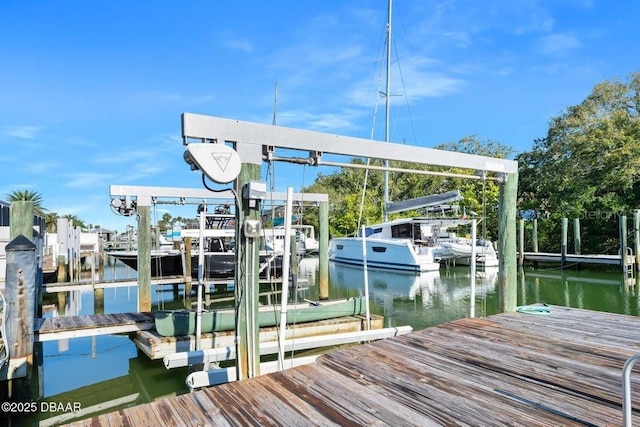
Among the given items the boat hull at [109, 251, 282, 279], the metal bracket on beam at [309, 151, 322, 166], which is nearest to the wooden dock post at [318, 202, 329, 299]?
the boat hull at [109, 251, 282, 279]

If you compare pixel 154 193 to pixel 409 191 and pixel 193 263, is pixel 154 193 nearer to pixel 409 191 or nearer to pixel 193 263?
pixel 193 263

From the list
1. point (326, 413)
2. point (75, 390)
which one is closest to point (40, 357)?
point (75, 390)

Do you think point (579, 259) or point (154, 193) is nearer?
point (154, 193)

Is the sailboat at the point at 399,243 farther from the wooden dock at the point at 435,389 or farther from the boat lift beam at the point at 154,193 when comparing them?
the wooden dock at the point at 435,389

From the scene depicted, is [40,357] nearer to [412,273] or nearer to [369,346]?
[369,346]

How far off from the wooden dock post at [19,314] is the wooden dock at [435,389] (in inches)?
132

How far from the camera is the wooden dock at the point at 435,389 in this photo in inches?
110

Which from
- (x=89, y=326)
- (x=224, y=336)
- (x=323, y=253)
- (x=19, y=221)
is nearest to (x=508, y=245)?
(x=224, y=336)

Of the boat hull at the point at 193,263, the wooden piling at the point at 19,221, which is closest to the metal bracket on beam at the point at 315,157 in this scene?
the wooden piling at the point at 19,221

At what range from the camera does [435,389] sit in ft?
10.7

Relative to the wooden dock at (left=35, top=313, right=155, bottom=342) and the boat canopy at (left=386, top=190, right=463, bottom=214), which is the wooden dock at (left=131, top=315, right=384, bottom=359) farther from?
the boat canopy at (left=386, top=190, right=463, bottom=214)

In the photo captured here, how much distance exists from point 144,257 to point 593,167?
894 inches

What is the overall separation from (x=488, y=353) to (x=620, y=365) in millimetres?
1069

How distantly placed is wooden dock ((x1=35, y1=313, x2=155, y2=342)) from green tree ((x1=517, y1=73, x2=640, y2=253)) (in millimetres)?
22371
